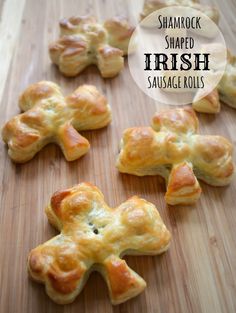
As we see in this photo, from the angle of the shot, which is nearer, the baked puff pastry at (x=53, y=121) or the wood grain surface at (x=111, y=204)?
the wood grain surface at (x=111, y=204)

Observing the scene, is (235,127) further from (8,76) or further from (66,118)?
(8,76)

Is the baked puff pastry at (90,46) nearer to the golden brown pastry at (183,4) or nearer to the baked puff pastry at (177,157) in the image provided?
the golden brown pastry at (183,4)

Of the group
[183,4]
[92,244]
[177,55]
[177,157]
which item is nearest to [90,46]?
[177,55]

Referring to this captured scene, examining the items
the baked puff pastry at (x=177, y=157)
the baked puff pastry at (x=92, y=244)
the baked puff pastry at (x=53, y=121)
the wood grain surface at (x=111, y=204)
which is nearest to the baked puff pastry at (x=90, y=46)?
the wood grain surface at (x=111, y=204)

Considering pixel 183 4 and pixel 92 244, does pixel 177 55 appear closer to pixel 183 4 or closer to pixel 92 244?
pixel 183 4

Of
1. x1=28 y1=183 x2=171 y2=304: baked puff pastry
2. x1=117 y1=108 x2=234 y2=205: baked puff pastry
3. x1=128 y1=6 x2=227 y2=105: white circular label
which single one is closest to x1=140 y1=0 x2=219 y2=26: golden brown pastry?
x1=128 y1=6 x2=227 y2=105: white circular label

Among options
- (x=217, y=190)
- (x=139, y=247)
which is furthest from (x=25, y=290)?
(x=217, y=190)

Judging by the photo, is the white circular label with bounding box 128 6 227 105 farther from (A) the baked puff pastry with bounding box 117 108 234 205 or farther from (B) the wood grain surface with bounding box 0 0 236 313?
(A) the baked puff pastry with bounding box 117 108 234 205

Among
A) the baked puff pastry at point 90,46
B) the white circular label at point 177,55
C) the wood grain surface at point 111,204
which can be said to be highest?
the baked puff pastry at point 90,46
